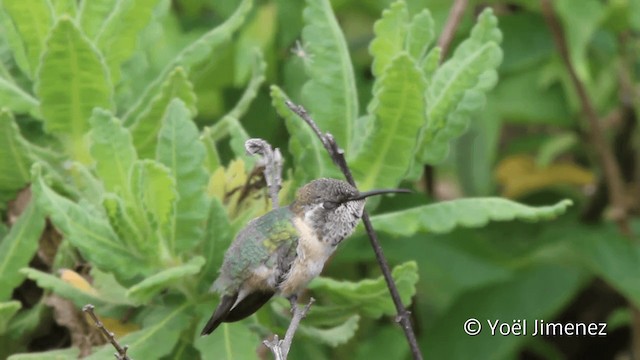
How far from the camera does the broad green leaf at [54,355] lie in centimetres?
137

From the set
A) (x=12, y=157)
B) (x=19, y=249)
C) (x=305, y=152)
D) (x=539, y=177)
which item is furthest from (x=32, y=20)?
(x=539, y=177)

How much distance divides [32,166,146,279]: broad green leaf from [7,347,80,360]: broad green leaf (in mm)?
120

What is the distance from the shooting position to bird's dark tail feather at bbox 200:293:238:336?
4.07 feet

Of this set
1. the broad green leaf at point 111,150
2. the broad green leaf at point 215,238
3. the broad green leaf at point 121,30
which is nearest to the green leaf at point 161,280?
the broad green leaf at point 215,238

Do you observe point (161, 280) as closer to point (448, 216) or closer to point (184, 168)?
point (184, 168)

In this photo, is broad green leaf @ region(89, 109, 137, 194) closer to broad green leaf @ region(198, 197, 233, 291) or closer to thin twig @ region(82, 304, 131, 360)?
broad green leaf @ region(198, 197, 233, 291)

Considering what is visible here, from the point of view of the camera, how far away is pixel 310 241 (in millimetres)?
1196

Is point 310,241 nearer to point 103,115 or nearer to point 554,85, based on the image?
point 103,115

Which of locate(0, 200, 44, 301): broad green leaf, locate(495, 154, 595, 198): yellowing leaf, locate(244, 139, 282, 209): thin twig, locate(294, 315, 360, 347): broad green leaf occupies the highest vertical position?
locate(244, 139, 282, 209): thin twig

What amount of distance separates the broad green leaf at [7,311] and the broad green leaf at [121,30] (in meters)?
0.36

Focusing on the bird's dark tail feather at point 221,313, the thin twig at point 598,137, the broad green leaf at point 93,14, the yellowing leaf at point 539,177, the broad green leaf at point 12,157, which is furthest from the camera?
the yellowing leaf at point 539,177

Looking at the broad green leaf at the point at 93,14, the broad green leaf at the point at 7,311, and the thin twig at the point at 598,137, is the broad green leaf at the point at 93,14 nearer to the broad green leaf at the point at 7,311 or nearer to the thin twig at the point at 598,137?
the broad green leaf at the point at 7,311

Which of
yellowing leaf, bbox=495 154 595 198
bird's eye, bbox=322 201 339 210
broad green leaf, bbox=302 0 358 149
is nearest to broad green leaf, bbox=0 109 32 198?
broad green leaf, bbox=302 0 358 149

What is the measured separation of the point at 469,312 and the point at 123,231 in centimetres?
106
